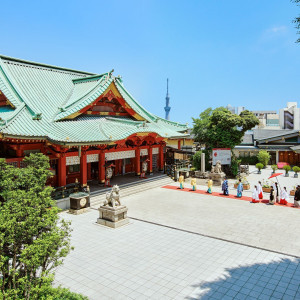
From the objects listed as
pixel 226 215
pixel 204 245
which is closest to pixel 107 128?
pixel 226 215

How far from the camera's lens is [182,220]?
17078 millimetres

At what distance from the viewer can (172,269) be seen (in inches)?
434

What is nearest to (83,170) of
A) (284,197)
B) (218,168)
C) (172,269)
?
(172,269)

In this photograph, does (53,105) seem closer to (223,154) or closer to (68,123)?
(68,123)

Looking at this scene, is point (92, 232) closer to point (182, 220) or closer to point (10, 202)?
point (182, 220)

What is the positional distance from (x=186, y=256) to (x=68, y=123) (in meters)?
14.2

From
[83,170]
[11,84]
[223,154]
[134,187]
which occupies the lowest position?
[134,187]

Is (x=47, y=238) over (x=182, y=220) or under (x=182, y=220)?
over

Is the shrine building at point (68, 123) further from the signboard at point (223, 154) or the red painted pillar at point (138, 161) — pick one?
the signboard at point (223, 154)

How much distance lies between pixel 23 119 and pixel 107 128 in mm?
6767

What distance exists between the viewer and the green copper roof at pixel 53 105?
1853 cm

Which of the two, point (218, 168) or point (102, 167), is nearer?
point (102, 167)

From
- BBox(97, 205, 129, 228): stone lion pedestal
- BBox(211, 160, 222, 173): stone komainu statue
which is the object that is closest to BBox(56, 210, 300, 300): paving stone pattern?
BBox(97, 205, 129, 228): stone lion pedestal

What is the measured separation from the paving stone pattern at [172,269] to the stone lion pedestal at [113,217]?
40.1 inches
